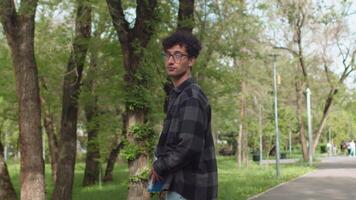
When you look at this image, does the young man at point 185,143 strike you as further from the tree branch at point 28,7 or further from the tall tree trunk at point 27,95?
the tall tree trunk at point 27,95

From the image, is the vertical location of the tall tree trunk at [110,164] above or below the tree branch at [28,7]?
below

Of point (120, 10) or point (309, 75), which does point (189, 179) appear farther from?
point (309, 75)

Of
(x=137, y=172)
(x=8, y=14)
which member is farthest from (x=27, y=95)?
(x=137, y=172)

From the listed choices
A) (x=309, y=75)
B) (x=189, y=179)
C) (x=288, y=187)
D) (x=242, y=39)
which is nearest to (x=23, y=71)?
(x=242, y=39)

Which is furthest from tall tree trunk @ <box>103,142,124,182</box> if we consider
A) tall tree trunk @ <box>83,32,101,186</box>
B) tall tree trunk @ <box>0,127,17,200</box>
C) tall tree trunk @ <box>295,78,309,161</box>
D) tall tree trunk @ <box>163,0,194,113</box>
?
tall tree trunk @ <box>295,78,309,161</box>

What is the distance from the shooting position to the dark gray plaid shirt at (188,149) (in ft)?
11.7

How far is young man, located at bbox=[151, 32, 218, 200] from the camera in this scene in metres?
3.58

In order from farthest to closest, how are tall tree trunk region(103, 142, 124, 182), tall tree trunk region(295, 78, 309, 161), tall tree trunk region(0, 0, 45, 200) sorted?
1. tall tree trunk region(295, 78, 309, 161)
2. tall tree trunk region(103, 142, 124, 182)
3. tall tree trunk region(0, 0, 45, 200)

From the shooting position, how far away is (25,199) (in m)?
11.4

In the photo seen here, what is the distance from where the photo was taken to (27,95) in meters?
11.3

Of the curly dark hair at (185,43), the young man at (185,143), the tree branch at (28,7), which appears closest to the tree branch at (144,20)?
the tree branch at (28,7)

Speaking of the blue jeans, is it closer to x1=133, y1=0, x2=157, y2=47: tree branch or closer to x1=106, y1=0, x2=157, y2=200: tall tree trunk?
x1=106, y1=0, x2=157, y2=200: tall tree trunk

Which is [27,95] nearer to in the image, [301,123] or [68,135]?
[68,135]

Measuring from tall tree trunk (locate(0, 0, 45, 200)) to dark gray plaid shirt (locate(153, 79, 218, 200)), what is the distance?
7947mm
